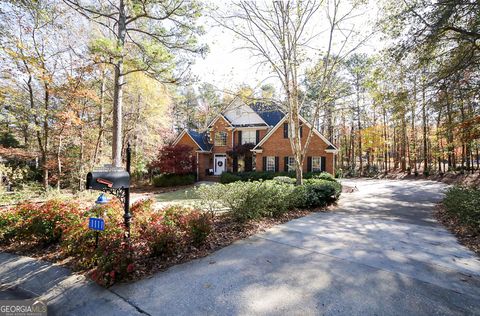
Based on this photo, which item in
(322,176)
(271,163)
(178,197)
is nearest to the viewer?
(178,197)

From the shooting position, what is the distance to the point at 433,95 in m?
8.14

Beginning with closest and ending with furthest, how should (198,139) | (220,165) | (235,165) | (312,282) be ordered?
(312,282), (235,165), (220,165), (198,139)

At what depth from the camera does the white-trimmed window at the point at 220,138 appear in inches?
912

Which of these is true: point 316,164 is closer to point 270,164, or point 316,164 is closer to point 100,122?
point 270,164

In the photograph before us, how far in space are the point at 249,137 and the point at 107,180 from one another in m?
19.0

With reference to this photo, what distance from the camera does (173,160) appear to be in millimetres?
19250

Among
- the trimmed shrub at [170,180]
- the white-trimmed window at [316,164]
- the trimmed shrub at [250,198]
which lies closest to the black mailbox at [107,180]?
the trimmed shrub at [250,198]

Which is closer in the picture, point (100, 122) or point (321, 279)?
point (321, 279)

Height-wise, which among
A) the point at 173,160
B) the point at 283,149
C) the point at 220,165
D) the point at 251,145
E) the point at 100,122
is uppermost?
the point at 100,122

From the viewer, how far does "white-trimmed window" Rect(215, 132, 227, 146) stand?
23.2 metres

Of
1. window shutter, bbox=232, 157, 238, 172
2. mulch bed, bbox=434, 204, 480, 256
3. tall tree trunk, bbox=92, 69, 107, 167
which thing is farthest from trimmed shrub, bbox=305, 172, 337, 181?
tall tree trunk, bbox=92, 69, 107, 167

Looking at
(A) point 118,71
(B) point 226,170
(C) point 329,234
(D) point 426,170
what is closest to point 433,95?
(C) point 329,234

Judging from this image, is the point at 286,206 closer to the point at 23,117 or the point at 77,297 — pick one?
the point at 77,297

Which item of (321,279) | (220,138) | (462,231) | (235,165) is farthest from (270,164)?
(321,279)
